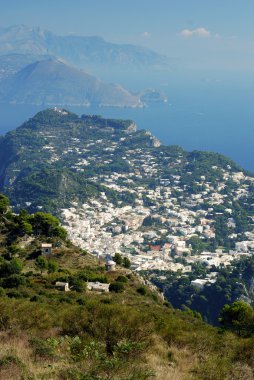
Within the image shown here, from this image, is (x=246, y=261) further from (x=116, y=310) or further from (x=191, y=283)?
(x=116, y=310)

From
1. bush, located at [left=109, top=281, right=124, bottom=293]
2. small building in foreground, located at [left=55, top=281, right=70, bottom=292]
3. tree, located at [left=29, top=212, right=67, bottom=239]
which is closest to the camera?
small building in foreground, located at [left=55, top=281, right=70, bottom=292]

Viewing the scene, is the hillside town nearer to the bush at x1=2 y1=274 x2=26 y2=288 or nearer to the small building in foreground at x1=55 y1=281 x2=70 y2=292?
the small building in foreground at x1=55 y1=281 x2=70 y2=292

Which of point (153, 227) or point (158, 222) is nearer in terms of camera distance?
point (153, 227)

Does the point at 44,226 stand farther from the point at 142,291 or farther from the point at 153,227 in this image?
the point at 153,227

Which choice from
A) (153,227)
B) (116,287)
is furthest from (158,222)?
(116,287)

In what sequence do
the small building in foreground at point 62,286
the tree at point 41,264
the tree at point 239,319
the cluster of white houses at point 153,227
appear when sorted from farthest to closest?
the cluster of white houses at point 153,227 → the tree at point 41,264 → the small building in foreground at point 62,286 → the tree at point 239,319

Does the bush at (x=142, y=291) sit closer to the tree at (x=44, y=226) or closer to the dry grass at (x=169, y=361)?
the tree at (x=44, y=226)

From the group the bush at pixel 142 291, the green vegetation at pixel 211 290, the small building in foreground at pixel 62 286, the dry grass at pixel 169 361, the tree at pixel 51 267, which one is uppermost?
the dry grass at pixel 169 361

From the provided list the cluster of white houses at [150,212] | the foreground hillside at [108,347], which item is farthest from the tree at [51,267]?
the cluster of white houses at [150,212]

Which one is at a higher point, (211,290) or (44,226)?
(44,226)

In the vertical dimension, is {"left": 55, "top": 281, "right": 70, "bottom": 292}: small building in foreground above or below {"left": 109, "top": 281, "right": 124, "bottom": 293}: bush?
above

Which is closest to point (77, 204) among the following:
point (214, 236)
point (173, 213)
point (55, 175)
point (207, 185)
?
point (55, 175)

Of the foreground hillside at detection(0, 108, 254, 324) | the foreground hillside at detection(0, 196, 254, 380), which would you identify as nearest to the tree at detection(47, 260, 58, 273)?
the foreground hillside at detection(0, 196, 254, 380)
